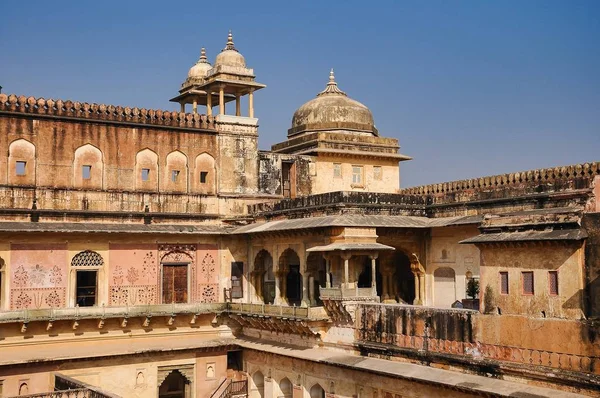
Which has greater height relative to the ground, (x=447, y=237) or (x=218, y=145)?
(x=218, y=145)

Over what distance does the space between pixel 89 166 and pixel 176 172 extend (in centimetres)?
258

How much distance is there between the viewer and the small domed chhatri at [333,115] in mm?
26312

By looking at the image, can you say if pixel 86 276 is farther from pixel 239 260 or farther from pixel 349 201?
pixel 349 201

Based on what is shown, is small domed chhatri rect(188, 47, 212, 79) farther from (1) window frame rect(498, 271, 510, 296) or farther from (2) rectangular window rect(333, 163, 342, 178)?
(1) window frame rect(498, 271, 510, 296)

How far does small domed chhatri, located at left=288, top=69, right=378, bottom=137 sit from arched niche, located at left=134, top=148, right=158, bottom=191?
20.2ft

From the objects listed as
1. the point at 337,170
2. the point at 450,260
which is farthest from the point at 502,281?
the point at 337,170

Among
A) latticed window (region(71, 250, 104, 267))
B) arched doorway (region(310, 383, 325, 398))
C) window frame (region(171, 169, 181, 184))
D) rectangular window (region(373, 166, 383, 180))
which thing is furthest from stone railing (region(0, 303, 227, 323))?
rectangular window (region(373, 166, 383, 180))

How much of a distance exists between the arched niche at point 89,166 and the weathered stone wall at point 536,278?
11328mm

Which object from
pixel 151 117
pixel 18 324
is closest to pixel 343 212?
pixel 151 117

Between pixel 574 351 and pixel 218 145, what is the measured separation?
1311 centimetres

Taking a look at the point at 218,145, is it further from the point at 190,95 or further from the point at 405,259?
the point at 405,259

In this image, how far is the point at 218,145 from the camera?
23.3 metres

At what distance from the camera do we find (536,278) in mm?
13930

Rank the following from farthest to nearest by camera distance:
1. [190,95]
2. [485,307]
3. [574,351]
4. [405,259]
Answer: [190,95], [405,259], [485,307], [574,351]
